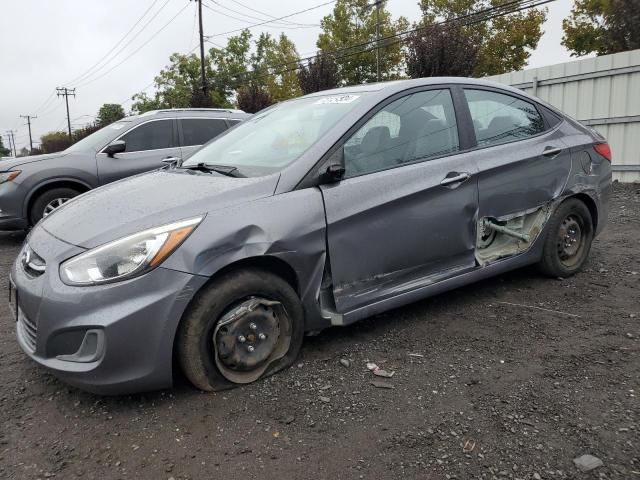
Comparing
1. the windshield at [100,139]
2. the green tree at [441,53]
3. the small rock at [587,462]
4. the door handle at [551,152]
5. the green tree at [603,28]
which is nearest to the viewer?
the small rock at [587,462]

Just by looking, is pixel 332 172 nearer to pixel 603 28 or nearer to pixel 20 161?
pixel 20 161

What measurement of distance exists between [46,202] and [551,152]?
612 cm

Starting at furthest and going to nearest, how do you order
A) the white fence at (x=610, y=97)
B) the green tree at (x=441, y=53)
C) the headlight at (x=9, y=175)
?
the green tree at (x=441, y=53), the white fence at (x=610, y=97), the headlight at (x=9, y=175)

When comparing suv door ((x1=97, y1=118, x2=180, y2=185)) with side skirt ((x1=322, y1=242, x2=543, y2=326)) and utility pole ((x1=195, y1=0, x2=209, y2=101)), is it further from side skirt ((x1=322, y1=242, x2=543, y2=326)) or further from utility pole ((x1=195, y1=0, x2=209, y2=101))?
utility pole ((x1=195, y1=0, x2=209, y2=101))

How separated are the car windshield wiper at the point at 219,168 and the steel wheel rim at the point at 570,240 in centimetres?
266

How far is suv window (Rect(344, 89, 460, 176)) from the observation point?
317 centimetres

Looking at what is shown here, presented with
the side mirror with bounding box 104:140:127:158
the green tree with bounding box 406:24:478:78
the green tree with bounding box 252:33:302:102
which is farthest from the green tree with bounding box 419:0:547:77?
the side mirror with bounding box 104:140:127:158

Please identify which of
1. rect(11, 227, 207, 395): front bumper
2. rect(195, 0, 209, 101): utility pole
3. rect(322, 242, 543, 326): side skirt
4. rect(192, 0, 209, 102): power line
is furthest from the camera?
rect(192, 0, 209, 102): power line

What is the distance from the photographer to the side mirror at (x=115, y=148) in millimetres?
6770

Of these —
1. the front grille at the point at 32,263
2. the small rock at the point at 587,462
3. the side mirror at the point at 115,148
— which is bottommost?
the small rock at the point at 587,462

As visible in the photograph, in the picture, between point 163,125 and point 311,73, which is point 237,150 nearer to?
point 163,125

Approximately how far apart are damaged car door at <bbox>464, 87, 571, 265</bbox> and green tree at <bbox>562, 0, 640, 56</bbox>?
2046 centimetres

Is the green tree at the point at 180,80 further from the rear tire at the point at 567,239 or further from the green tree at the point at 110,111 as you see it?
the rear tire at the point at 567,239

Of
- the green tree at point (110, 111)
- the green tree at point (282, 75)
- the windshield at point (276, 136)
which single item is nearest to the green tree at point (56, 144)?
the green tree at point (110, 111)
